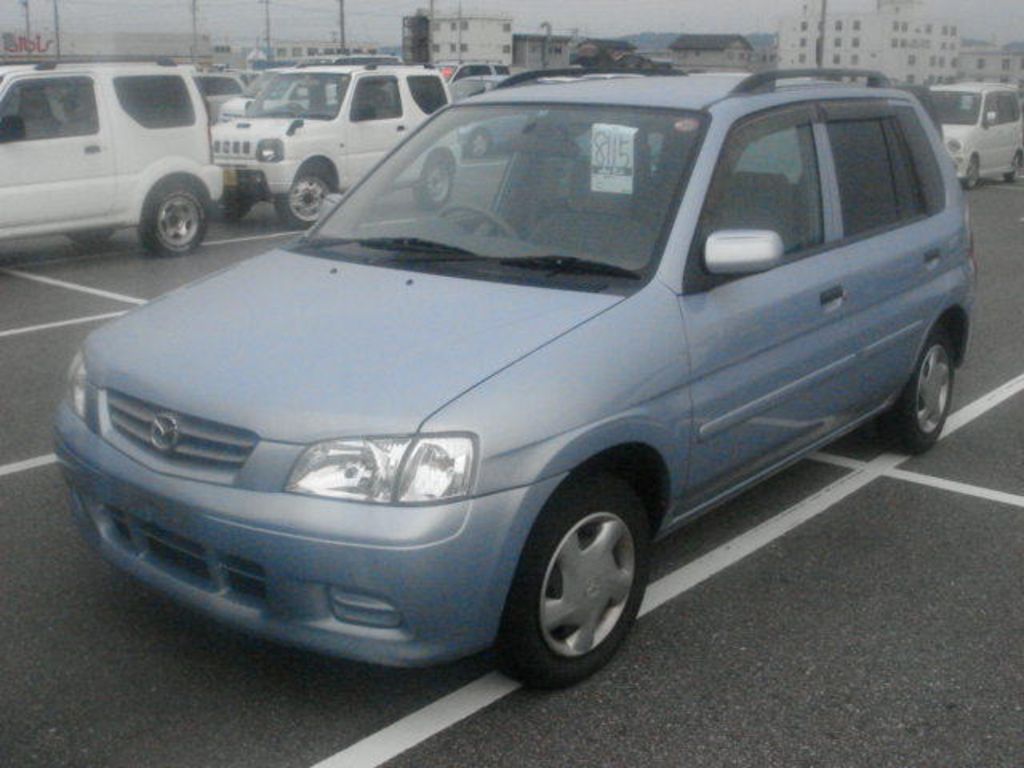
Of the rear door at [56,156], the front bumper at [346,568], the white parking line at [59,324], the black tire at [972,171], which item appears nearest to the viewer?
the front bumper at [346,568]

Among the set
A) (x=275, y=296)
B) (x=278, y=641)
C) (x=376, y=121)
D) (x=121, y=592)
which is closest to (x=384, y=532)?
(x=278, y=641)

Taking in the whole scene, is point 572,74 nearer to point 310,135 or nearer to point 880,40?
point 310,135

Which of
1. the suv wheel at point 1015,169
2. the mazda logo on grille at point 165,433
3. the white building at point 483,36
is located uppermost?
the white building at point 483,36

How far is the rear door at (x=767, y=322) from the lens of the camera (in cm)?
401

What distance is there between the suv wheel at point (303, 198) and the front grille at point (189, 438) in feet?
37.6

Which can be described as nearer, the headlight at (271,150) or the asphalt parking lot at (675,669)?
the asphalt parking lot at (675,669)

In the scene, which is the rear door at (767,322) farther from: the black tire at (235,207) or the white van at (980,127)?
the white van at (980,127)

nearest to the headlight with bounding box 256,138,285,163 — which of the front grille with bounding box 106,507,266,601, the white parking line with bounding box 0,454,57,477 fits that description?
the white parking line with bounding box 0,454,57,477

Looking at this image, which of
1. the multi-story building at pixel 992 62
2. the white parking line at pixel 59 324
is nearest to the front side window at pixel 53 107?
the white parking line at pixel 59 324

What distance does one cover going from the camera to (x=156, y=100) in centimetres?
1230

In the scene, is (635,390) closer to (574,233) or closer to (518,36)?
(574,233)

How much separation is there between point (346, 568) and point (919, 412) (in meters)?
3.56

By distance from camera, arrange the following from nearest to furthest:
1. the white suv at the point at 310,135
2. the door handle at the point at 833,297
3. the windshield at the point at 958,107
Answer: the door handle at the point at 833,297 → the white suv at the point at 310,135 → the windshield at the point at 958,107

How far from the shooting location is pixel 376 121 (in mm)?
15633
